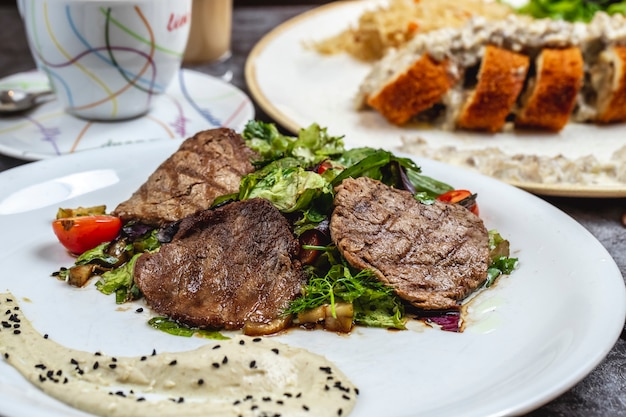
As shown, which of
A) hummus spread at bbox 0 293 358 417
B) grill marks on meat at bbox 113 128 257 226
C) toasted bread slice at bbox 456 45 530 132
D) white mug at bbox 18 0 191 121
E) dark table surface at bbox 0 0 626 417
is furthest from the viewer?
toasted bread slice at bbox 456 45 530 132

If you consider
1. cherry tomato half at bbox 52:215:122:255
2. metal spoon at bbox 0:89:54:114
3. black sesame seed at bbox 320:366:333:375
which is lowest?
metal spoon at bbox 0:89:54:114

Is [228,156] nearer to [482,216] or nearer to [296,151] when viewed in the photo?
[296,151]

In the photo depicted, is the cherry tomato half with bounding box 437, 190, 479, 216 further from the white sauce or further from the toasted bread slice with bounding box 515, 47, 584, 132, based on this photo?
the toasted bread slice with bounding box 515, 47, 584, 132

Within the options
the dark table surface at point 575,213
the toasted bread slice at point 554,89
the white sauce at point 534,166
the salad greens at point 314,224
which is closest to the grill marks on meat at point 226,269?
the salad greens at point 314,224

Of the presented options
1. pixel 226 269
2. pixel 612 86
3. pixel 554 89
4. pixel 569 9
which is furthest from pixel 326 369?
pixel 569 9

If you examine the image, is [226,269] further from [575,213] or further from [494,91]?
[494,91]

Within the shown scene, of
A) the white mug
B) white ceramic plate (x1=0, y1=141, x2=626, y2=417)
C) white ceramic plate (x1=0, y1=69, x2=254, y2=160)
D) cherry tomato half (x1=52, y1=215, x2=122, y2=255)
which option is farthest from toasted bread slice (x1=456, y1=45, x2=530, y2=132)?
cherry tomato half (x1=52, y1=215, x2=122, y2=255)
